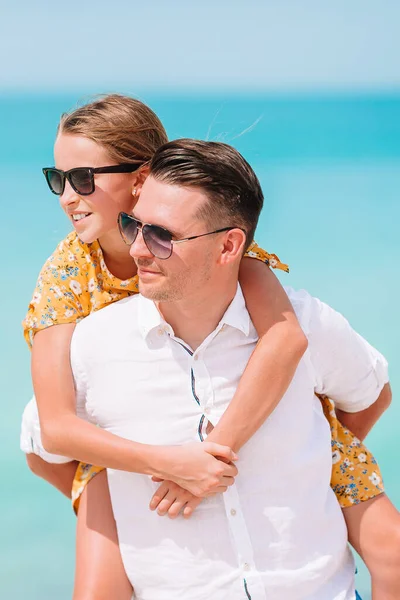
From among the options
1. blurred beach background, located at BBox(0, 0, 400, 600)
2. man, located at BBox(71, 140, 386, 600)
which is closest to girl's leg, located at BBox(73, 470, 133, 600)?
man, located at BBox(71, 140, 386, 600)

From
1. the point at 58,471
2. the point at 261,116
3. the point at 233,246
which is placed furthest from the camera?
the point at 261,116

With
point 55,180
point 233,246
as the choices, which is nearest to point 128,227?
point 233,246

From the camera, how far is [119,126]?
9.61 ft

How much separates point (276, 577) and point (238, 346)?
61 cm

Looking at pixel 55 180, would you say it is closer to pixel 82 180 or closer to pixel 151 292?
pixel 82 180

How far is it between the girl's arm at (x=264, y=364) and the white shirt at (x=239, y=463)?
0.06 m

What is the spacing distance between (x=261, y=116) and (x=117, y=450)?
7402 millimetres

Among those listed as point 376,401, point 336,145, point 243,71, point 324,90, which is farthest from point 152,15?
point 376,401

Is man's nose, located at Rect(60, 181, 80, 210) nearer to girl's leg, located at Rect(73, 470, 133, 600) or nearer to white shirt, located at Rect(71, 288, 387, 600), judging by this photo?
white shirt, located at Rect(71, 288, 387, 600)

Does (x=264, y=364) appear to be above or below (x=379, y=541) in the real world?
above

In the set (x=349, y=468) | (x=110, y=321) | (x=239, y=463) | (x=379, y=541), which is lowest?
(x=379, y=541)

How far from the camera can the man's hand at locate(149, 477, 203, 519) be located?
8.34ft

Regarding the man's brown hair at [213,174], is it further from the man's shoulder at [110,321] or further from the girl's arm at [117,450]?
the girl's arm at [117,450]

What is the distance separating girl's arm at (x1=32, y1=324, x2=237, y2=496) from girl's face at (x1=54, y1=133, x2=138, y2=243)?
483mm
